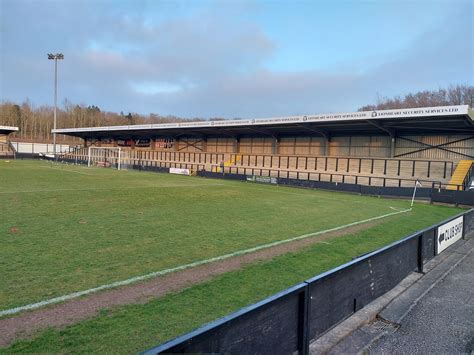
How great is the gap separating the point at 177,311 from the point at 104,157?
62.9 m

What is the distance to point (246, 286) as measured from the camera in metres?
6.20

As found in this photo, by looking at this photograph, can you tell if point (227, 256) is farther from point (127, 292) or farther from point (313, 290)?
point (313, 290)

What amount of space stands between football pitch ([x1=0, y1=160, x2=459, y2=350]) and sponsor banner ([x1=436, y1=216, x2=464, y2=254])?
165cm

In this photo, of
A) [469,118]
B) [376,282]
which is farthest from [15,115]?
[376,282]

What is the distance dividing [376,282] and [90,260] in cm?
555

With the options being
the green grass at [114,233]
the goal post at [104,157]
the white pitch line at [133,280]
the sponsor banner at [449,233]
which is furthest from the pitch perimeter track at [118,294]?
the goal post at [104,157]

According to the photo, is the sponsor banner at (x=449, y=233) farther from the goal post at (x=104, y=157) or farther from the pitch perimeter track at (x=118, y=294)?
the goal post at (x=104, y=157)

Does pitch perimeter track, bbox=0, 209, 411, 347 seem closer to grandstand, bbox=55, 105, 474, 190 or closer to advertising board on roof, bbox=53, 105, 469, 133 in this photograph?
grandstand, bbox=55, 105, 474, 190

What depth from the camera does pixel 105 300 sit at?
17.3 ft

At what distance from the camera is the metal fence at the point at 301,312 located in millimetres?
2709

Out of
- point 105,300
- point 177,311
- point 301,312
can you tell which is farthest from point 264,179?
point 301,312

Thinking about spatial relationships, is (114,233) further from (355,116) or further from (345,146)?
(345,146)

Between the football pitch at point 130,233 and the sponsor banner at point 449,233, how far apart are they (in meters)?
1.65

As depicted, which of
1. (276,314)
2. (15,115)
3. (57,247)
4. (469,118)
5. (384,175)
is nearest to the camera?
(276,314)
